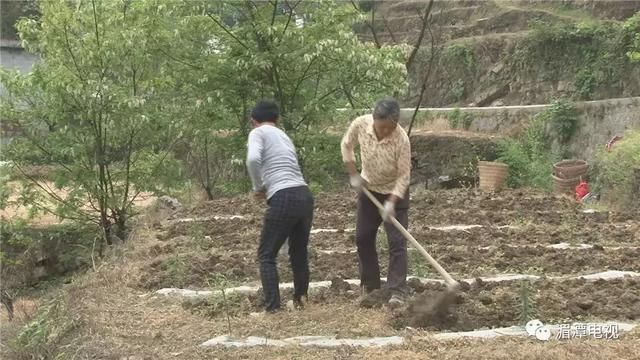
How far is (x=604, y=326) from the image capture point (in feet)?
14.9

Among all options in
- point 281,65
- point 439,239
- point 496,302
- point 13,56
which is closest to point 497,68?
point 13,56

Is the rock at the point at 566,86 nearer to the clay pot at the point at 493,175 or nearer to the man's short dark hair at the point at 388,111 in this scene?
the clay pot at the point at 493,175

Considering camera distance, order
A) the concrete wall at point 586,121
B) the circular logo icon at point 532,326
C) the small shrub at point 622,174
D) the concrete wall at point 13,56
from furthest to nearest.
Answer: the concrete wall at point 13,56, the concrete wall at point 586,121, the small shrub at point 622,174, the circular logo icon at point 532,326

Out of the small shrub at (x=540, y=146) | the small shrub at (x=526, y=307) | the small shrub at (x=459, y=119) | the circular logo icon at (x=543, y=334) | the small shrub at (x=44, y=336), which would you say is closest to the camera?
the circular logo icon at (x=543, y=334)

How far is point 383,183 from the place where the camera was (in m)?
5.63

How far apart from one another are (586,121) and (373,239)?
13742 millimetres

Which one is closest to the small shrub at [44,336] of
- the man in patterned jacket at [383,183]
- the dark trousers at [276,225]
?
the dark trousers at [276,225]

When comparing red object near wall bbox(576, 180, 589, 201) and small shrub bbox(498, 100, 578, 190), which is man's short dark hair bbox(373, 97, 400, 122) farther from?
small shrub bbox(498, 100, 578, 190)

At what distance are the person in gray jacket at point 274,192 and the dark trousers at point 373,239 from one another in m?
0.43

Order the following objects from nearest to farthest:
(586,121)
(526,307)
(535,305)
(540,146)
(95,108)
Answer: (526,307) → (535,305) → (95,108) → (586,121) → (540,146)

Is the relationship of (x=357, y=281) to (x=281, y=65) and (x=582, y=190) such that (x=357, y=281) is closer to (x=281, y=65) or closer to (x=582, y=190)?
(x=281, y=65)

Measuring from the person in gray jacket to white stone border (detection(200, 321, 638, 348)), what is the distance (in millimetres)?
716

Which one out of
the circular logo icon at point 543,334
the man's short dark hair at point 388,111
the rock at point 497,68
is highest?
the rock at point 497,68

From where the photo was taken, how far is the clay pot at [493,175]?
610 inches
